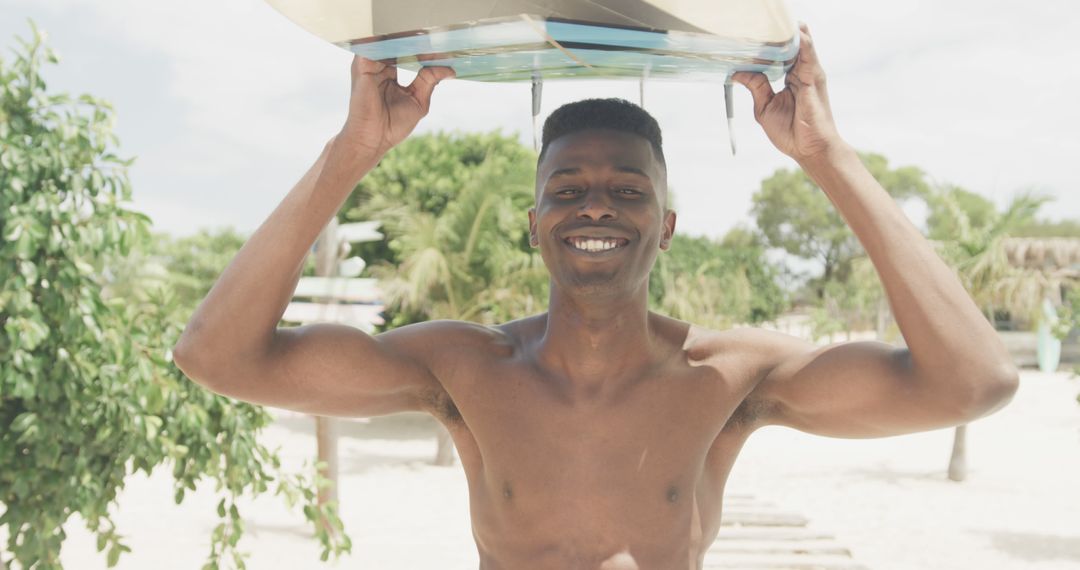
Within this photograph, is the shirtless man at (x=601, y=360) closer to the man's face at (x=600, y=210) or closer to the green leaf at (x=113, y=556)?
the man's face at (x=600, y=210)

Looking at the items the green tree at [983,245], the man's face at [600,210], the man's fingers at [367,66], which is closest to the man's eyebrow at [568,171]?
the man's face at [600,210]

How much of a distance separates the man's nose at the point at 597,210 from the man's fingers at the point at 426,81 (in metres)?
0.37

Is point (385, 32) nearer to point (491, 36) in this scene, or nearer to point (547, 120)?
point (491, 36)

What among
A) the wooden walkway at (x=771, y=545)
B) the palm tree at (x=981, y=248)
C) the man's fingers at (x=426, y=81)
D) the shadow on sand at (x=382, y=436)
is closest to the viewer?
the man's fingers at (x=426, y=81)

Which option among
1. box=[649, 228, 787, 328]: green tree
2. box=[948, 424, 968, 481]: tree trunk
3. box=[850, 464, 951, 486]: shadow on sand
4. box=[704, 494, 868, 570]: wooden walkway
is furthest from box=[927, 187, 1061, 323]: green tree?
box=[649, 228, 787, 328]: green tree

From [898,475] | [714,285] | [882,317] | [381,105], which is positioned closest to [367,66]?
[381,105]

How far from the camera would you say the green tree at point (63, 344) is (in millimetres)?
3102

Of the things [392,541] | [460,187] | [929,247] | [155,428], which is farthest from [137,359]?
[460,187]

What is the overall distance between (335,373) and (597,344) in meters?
0.55

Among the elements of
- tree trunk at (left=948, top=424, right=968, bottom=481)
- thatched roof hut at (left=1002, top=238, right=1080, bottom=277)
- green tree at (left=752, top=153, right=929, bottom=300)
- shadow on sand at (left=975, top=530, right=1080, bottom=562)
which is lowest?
shadow on sand at (left=975, top=530, right=1080, bottom=562)

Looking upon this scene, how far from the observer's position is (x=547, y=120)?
2012 mm

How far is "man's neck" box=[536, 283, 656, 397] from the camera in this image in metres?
1.95

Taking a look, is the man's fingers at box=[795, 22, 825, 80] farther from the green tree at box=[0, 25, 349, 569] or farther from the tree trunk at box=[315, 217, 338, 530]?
the tree trunk at box=[315, 217, 338, 530]

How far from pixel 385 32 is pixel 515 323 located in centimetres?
84
